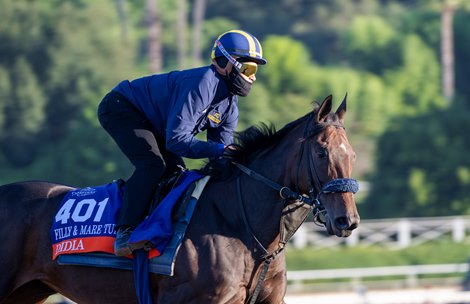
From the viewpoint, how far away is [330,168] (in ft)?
21.7

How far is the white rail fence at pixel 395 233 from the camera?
2569 centimetres

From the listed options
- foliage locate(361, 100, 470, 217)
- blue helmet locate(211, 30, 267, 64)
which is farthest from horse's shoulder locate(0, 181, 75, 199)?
foliage locate(361, 100, 470, 217)

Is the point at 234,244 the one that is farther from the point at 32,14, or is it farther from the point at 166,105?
the point at 32,14

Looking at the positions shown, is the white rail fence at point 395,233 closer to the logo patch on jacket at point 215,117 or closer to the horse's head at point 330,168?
the logo patch on jacket at point 215,117

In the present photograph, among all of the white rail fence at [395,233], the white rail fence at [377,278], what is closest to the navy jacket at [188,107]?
the white rail fence at [377,278]

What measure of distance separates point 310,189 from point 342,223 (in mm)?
407

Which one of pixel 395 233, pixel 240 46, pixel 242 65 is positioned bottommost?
pixel 395 233

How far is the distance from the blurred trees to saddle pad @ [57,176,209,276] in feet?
62.8

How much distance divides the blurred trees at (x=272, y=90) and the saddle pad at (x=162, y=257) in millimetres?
19132

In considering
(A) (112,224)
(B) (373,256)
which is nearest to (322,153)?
(A) (112,224)

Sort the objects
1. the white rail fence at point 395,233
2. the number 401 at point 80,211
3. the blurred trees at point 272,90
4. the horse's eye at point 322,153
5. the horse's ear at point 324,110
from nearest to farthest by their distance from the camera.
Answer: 1. the horse's eye at point 322,153
2. the horse's ear at point 324,110
3. the number 401 at point 80,211
4. the white rail fence at point 395,233
5. the blurred trees at point 272,90

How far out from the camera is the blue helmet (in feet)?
23.5

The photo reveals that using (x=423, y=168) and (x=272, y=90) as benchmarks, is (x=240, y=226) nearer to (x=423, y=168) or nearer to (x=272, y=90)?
(x=423, y=168)

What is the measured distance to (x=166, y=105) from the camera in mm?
7270
